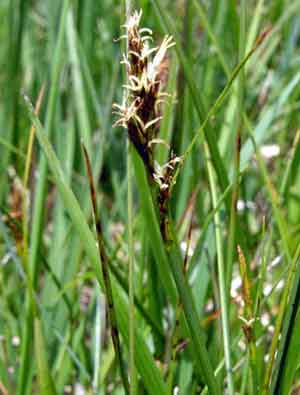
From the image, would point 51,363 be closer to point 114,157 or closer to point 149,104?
point 114,157

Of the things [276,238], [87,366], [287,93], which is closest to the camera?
[87,366]

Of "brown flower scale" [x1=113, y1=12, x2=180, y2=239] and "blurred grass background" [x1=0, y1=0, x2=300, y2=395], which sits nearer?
"brown flower scale" [x1=113, y1=12, x2=180, y2=239]

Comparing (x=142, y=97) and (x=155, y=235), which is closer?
(x=142, y=97)

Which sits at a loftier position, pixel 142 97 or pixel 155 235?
pixel 142 97

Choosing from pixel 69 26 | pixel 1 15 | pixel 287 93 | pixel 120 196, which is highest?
pixel 1 15

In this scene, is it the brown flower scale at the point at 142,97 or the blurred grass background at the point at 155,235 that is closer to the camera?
the brown flower scale at the point at 142,97

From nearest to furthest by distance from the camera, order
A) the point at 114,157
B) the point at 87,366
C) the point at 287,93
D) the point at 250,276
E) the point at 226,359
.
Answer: the point at 226,359, the point at 250,276, the point at 87,366, the point at 287,93, the point at 114,157

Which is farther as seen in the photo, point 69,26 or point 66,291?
point 69,26

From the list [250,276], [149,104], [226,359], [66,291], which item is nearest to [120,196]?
[66,291]
